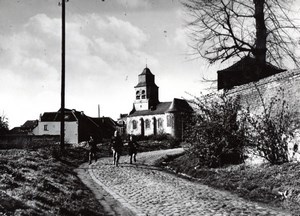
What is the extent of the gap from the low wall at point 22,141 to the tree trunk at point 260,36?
22431mm

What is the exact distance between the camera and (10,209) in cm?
669

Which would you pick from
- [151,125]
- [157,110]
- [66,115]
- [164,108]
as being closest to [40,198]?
[66,115]

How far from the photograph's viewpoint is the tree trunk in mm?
19766

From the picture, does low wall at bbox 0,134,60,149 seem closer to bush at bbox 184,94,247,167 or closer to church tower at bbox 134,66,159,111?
bush at bbox 184,94,247,167

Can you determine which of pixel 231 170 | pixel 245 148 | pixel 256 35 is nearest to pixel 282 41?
pixel 256 35

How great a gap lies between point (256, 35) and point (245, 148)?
8217mm

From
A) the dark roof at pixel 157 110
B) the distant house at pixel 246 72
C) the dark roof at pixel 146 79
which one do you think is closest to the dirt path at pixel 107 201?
the distant house at pixel 246 72

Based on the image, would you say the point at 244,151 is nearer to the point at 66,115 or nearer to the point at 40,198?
the point at 40,198

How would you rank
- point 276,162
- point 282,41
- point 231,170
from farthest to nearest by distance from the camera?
1. point 282,41
2. point 231,170
3. point 276,162

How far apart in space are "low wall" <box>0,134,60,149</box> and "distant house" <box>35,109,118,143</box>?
1035 centimetres

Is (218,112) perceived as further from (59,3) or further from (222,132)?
(59,3)

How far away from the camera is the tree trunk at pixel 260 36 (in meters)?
19.8

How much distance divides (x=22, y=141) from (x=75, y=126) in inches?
1034

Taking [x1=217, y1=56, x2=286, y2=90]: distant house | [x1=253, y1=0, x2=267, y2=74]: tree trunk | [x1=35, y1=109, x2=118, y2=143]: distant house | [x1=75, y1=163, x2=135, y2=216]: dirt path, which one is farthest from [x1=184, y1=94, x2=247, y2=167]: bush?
[x1=35, y1=109, x2=118, y2=143]: distant house
